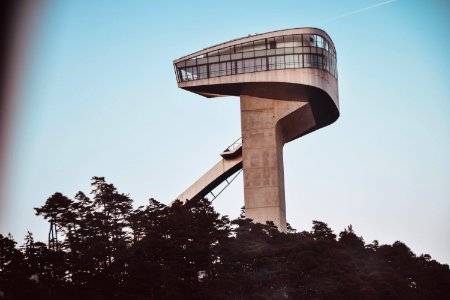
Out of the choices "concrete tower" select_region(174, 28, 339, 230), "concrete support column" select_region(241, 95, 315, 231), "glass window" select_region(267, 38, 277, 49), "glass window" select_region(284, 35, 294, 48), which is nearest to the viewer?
"concrete support column" select_region(241, 95, 315, 231)

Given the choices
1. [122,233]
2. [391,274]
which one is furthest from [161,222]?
[391,274]

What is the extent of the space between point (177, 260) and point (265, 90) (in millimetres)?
27585

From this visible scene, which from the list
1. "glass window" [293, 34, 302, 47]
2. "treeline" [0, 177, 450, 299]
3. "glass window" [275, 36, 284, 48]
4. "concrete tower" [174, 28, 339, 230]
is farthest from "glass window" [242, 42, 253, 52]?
"treeline" [0, 177, 450, 299]

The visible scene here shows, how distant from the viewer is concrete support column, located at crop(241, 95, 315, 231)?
80.1m

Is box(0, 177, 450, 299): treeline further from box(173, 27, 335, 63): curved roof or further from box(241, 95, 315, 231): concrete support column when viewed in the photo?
box(173, 27, 335, 63): curved roof

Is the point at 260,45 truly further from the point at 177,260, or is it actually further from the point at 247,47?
the point at 177,260

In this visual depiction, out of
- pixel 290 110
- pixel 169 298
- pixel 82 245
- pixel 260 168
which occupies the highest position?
pixel 290 110

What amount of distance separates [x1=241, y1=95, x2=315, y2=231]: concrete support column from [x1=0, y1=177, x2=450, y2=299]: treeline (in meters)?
8.40

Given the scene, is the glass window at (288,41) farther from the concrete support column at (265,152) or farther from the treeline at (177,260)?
the treeline at (177,260)

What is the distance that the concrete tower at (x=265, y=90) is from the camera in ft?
264

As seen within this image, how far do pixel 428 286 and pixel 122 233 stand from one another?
1088 inches

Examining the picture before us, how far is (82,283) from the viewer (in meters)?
54.1

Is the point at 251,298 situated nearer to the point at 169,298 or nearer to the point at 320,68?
the point at 169,298

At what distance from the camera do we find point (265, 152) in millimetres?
81250
